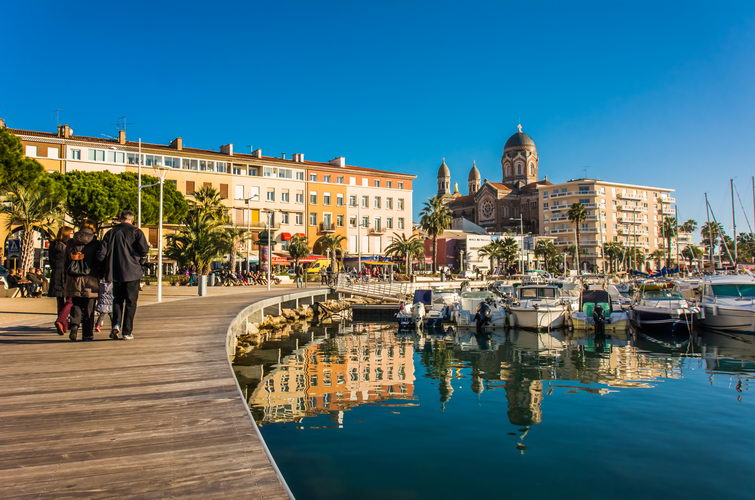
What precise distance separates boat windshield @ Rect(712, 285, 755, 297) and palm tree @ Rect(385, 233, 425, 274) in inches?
1625

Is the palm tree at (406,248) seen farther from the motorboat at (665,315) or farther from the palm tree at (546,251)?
the motorboat at (665,315)

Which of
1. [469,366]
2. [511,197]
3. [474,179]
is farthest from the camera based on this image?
[474,179]

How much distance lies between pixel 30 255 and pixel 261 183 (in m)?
39.8

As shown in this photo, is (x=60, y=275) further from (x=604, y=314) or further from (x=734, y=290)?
(x=734, y=290)

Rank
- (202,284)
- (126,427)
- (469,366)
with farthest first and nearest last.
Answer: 1. (202,284)
2. (469,366)
3. (126,427)

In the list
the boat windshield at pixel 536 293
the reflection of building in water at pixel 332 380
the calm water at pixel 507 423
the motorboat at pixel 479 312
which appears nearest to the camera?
the calm water at pixel 507 423

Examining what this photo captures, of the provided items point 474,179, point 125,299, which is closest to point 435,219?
point 125,299

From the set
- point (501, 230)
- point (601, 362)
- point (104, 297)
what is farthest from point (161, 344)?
point (501, 230)

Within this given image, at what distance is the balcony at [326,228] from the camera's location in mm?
71188

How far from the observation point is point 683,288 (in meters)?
36.3

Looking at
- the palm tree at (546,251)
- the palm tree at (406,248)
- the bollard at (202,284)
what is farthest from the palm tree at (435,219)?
the bollard at (202,284)

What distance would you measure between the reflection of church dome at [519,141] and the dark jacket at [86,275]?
134 metres

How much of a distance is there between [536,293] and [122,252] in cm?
2628

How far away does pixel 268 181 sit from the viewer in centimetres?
6812
